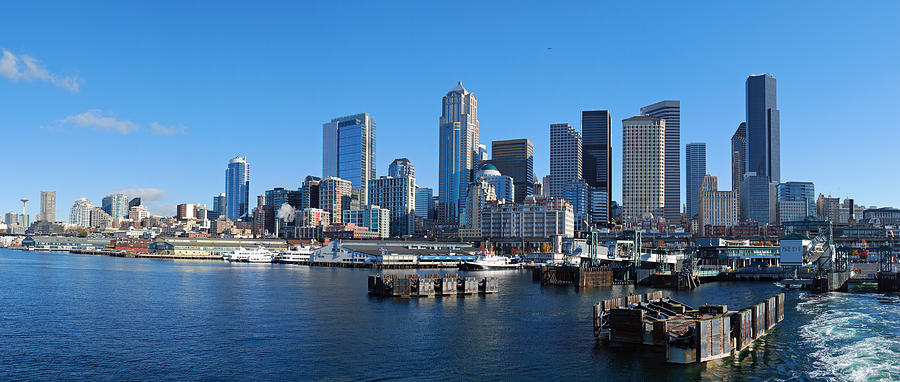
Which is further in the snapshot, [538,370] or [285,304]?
[285,304]

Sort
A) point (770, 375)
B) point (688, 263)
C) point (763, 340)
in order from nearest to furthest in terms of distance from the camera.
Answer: point (770, 375)
point (763, 340)
point (688, 263)

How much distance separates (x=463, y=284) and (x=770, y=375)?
199 feet

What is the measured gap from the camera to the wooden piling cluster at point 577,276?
125m

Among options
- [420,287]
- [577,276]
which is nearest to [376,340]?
[420,287]

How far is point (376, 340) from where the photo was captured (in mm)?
56906

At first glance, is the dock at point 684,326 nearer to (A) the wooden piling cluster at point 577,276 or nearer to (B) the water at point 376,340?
(B) the water at point 376,340

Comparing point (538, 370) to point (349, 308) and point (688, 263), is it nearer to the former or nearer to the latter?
point (349, 308)

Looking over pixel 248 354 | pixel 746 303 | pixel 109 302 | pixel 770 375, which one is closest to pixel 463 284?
pixel 746 303

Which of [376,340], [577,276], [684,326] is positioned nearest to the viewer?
[684,326]

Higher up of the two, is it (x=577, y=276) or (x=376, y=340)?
(x=376, y=340)

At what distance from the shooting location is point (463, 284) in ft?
334

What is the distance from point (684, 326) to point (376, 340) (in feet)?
80.8

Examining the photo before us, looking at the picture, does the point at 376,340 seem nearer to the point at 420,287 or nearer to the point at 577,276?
the point at 420,287

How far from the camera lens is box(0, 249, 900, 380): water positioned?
4541 centimetres
